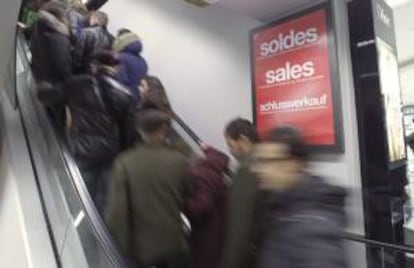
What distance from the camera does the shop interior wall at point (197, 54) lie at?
5.64 m

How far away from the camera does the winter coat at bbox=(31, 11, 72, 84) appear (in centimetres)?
317

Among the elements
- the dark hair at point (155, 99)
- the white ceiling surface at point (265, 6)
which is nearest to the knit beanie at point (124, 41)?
the dark hair at point (155, 99)

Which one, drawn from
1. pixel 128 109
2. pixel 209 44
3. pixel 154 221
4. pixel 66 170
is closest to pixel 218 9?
pixel 209 44

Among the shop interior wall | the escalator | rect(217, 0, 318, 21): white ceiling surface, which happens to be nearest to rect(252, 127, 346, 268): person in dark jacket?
the escalator

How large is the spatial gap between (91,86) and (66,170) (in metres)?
0.67

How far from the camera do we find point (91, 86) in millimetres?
2988

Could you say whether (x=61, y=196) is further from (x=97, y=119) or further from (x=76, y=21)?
(x=76, y=21)

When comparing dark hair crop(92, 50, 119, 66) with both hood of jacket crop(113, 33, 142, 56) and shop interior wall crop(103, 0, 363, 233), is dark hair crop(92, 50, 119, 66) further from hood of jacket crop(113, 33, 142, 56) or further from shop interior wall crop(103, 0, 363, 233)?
shop interior wall crop(103, 0, 363, 233)

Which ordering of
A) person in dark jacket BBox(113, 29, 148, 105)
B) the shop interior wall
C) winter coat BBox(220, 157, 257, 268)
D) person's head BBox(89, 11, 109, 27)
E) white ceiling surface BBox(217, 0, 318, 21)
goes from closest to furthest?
winter coat BBox(220, 157, 257, 268) → person in dark jacket BBox(113, 29, 148, 105) → person's head BBox(89, 11, 109, 27) → white ceiling surface BBox(217, 0, 318, 21) → the shop interior wall

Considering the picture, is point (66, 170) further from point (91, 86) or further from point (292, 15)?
point (292, 15)

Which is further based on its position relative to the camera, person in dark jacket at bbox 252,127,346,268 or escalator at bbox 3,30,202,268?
escalator at bbox 3,30,202,268

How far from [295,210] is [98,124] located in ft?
5.89

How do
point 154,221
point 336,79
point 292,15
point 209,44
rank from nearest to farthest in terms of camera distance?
point 154,221, point 336,79, point 292,15, point 209,44

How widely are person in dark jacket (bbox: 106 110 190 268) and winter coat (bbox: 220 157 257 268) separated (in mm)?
399
